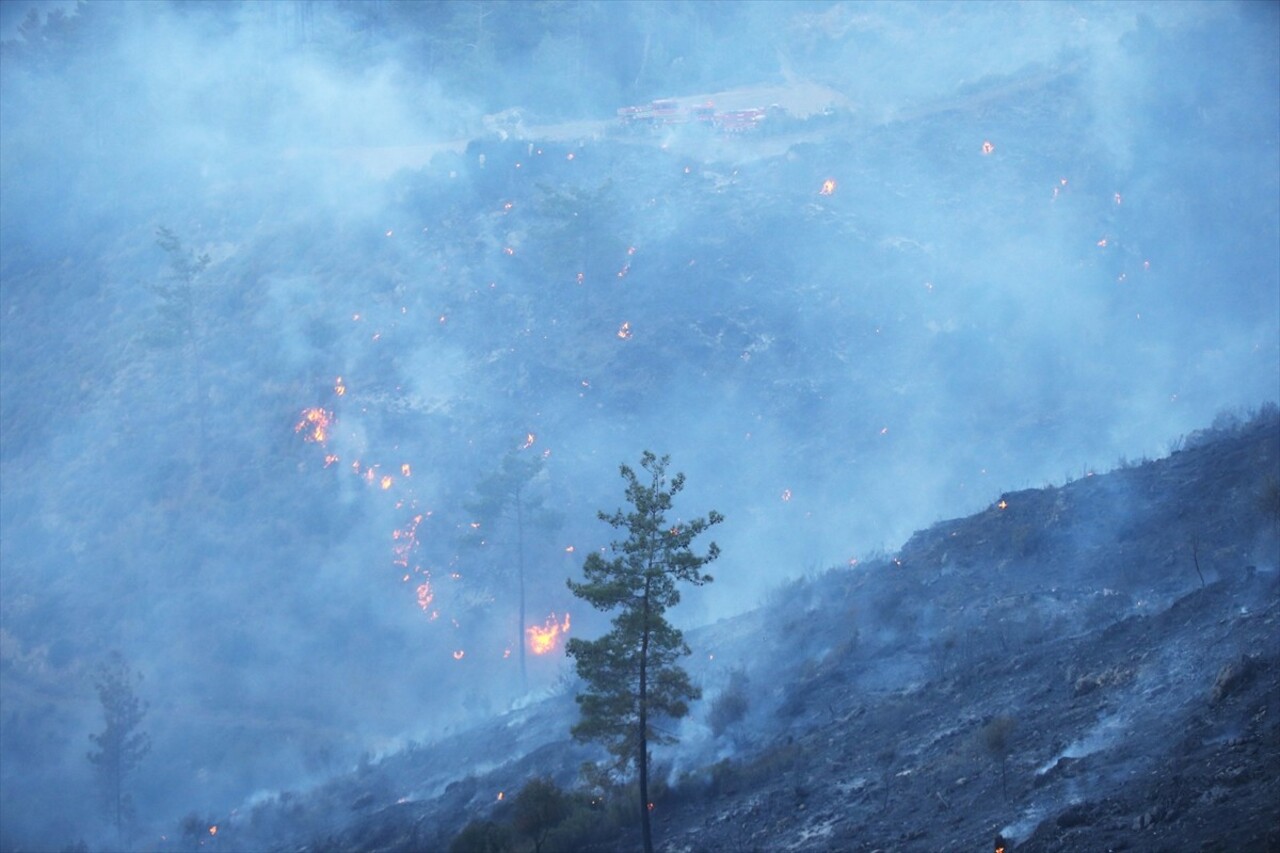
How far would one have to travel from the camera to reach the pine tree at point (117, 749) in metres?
43.1

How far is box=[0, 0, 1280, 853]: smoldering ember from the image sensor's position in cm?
2284

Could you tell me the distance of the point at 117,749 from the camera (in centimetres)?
4306

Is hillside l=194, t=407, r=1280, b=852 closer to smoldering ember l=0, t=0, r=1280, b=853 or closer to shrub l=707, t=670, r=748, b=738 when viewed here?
smoldering ember l=0, t=0, r=1280, b=853

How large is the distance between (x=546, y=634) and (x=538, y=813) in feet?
88.3

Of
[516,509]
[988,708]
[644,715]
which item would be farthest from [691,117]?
[644,715]

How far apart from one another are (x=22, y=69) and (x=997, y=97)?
8143 centimetres

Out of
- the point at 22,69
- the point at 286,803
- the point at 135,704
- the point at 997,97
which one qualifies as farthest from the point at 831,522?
the point at 22,69

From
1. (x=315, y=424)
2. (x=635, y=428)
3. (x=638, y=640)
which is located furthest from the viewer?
(x=315, y=424)

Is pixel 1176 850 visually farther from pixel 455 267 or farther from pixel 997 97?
pixel 997 97

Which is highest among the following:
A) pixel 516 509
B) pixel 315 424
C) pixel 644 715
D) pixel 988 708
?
pixel 315 424

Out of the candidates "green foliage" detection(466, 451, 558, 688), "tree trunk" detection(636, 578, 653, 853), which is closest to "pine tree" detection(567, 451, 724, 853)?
"tree trunk" detection(636, 578, 653, 853)

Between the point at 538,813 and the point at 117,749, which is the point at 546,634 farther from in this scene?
the point at 538,813

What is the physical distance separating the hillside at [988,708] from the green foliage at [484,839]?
137cm

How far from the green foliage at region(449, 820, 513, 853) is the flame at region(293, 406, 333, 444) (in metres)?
37.1
